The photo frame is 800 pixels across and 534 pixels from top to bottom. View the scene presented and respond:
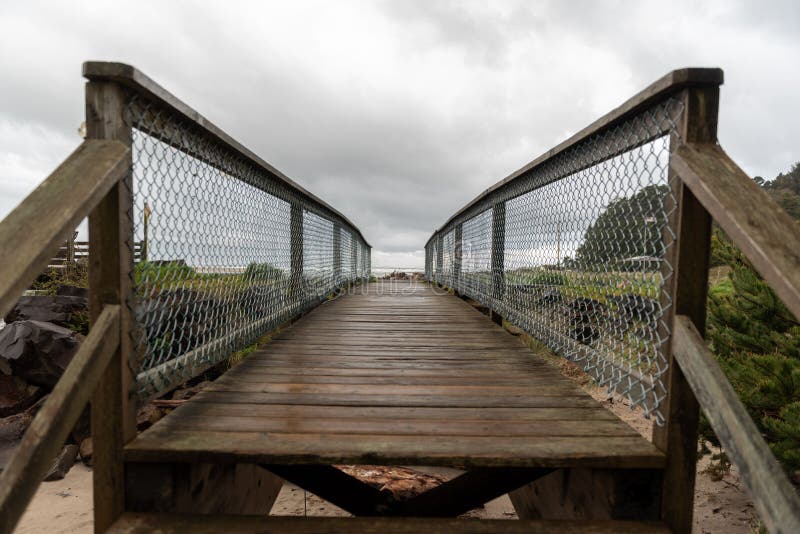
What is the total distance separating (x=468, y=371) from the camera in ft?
8.36

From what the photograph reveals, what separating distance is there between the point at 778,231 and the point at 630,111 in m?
0.81

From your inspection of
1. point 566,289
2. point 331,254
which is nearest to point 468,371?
point 566,289

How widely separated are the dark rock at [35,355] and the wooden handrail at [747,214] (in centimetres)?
539

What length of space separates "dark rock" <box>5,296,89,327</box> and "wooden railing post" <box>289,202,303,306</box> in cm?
333

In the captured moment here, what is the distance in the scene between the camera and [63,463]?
3994 mm

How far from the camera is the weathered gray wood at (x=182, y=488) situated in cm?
147

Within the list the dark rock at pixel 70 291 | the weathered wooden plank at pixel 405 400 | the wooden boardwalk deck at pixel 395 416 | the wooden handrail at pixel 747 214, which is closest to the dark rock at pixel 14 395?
the dark rock at pixel 70 291

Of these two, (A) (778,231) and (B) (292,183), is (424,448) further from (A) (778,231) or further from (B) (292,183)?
(B) (292,183)

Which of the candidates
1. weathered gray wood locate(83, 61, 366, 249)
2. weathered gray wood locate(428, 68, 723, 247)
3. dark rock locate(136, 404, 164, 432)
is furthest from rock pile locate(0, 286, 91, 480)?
weathered gray wood locate(428, 68, 723, 247)

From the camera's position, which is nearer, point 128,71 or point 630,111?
point 128,71

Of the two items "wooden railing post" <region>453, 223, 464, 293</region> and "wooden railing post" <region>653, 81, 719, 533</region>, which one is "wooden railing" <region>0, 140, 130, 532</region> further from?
"wooden railing post" <region>453, 223, 464, 293</region>

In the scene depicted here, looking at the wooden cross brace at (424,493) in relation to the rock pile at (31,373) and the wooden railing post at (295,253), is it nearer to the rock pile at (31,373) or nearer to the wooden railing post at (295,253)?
the wooden railing post at (295,253)

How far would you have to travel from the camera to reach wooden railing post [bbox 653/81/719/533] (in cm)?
144

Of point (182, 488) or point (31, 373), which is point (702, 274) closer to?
point (182, 488)
